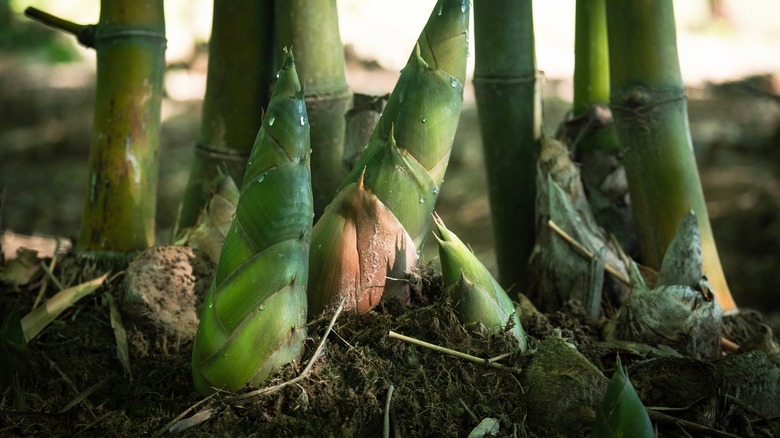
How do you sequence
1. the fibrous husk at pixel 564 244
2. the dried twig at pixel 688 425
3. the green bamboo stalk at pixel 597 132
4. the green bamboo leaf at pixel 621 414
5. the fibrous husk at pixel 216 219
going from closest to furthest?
the green bamboo leaf at pixel 621 414, the dried twig at pixel 688 425, the fibrous husk at pixel 216 219, the fibrous husk at pixel 564 244, the green bamboo stalk at pixel 597 132

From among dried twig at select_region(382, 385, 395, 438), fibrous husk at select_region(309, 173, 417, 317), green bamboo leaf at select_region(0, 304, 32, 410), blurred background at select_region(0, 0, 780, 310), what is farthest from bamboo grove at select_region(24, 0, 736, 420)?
blurred background at select_region(0, 0, 780, 310)

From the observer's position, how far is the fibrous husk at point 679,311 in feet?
3.98

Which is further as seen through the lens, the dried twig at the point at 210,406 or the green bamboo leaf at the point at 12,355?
the green bamboo leaf at the point at 12,355

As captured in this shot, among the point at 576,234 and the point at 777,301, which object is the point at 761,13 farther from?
the point at 576,234

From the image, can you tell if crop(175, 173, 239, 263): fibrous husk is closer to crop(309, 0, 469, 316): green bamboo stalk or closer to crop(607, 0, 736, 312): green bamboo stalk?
crop(309, 0, 469, 316): green bamboo stalk

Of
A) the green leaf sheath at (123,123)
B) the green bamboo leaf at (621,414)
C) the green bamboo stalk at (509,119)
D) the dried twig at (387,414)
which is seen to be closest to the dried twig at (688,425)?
the green bamboo leaf at (621,414)

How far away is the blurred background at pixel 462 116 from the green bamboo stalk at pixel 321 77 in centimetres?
98

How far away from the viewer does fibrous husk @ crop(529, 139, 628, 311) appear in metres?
1.42

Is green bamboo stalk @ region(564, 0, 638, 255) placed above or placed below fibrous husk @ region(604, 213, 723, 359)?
above

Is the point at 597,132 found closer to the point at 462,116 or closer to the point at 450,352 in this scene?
the point at 450,352

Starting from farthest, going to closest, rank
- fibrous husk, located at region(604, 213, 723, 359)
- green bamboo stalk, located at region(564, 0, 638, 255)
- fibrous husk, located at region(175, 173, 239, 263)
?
green bamboo stalk, located at region(564, 0, 638, 255) < fibrous husk, located at region(175, 173, 239, 263) < fibrous husk, located at region(604, 213, 723, 359)

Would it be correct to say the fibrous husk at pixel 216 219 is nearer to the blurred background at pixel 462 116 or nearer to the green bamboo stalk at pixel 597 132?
the green bamboo stalk at pixel 597 132

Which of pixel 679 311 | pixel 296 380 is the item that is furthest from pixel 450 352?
pixel 679 311

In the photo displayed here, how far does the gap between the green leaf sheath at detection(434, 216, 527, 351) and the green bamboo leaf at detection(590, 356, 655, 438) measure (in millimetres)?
183
